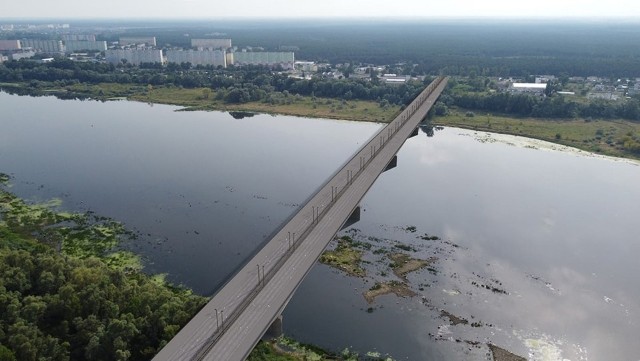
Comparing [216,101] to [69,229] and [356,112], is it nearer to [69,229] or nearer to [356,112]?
[356,112]

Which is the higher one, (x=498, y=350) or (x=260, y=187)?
(x=260, y=187)

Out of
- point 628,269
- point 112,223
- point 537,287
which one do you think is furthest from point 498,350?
point 112,223

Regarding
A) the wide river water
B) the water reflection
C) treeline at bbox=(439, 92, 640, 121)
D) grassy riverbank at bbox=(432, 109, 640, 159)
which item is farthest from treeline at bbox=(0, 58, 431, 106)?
the water reflection

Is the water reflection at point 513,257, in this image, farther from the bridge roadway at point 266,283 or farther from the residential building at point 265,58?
the residential building at point 265,58

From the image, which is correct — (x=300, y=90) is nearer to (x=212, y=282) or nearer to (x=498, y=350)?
(x=212, y=282)

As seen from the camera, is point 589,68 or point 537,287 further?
point 589,68

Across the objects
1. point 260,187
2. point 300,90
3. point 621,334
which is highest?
point 300,90

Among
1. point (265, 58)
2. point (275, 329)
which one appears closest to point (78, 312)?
point (275, 329)
